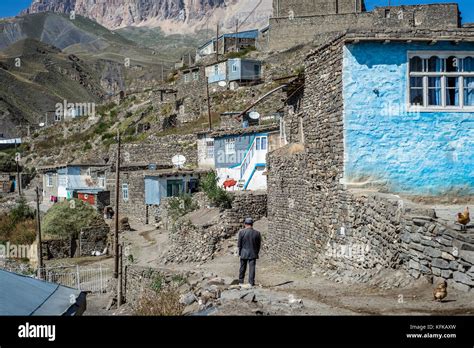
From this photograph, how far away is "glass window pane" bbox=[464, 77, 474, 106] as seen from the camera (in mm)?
15156

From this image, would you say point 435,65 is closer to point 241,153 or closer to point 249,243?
point 249,243

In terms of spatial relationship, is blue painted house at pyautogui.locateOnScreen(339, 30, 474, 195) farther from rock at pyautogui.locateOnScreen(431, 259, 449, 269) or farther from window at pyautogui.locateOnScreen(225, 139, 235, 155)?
window at pyautogui.locateOnScreen(225, 139, 235, 155)

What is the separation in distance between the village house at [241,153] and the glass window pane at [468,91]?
→ 1605 centimetres

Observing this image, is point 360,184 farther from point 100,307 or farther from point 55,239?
point 55,239

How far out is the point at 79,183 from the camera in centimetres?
4925

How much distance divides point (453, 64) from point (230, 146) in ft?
73.1

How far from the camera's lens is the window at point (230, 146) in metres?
36.5

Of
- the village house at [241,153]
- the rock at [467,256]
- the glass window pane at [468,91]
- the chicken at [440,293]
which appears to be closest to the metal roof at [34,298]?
the chicken at [440,293]

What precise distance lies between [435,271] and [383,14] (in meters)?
48.0

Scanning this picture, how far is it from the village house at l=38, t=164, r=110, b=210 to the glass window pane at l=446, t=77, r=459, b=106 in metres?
33.0

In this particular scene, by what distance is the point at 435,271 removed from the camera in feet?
35.6

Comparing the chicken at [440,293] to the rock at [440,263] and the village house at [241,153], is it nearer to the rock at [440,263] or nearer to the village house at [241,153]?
the rock at [440,263]

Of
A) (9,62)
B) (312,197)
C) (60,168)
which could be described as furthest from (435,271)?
(9,62)
